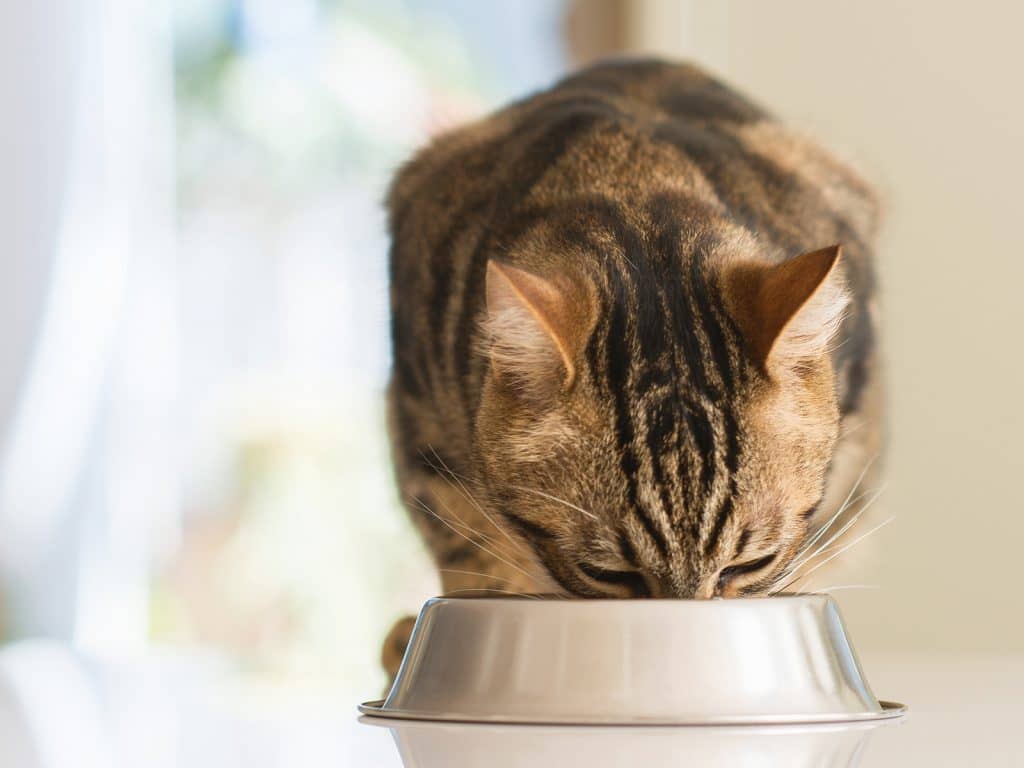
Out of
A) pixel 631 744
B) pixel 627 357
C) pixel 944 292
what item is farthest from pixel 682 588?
pixel 944 292

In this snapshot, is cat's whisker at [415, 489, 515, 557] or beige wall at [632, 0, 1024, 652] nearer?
cat's whisker at [415, 489, 515, 557]

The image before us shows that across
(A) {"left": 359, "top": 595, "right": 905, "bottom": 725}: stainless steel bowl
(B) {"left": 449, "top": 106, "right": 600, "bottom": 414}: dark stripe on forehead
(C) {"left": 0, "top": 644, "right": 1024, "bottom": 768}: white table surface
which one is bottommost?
(C) {"left": 0, "top": 644, "right": 1024, "bottom": 768}: white table surface

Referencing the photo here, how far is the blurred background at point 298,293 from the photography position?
250cm

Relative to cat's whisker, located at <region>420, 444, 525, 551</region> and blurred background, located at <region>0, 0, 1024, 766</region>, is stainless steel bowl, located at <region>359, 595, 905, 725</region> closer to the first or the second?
cat's whisker, located at <region>420, 444, 525, 551</region>

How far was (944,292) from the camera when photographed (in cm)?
254

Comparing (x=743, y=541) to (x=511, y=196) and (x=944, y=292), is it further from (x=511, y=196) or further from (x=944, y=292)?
(x=944, y=292)

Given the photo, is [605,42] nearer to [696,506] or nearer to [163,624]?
[163,624]

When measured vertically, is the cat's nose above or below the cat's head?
below

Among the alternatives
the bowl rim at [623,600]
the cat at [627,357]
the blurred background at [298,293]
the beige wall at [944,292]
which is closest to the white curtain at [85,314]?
the blurred background at [298,293]

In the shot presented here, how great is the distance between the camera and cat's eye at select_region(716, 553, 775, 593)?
1067 millimetres

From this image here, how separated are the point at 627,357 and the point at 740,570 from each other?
0.19m

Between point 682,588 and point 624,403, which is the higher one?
point 624,403

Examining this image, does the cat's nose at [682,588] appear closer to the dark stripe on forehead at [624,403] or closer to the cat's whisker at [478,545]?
the dark stripe on forehead at [624,403]

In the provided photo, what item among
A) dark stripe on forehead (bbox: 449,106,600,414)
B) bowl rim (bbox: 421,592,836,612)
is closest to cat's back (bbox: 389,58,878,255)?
dark stripe on forehead (bbox: 449,106,600,414)
